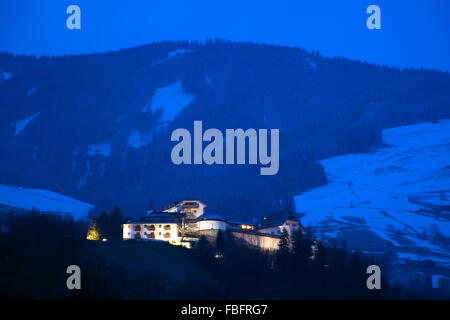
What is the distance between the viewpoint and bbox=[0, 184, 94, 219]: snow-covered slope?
159400mm

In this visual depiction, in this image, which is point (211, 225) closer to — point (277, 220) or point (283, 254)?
point (283, 254)

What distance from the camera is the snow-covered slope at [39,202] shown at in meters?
159

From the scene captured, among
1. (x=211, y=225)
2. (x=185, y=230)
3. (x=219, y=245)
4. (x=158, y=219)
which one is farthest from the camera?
(x=158, y=219)

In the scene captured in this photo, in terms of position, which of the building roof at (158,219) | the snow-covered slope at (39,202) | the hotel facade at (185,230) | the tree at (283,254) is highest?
the snow-covered slope at (39,202)

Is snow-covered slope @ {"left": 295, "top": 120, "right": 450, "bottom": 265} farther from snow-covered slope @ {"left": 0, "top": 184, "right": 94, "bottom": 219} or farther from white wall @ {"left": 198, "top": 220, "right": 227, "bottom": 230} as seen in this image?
snow-covered slope @ {"left": 0, "top": 184, "right": 94, "bottom": 219}

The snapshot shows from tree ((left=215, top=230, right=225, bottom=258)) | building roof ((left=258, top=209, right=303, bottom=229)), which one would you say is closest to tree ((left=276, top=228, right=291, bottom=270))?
tree ((left=215, top=230, right=225, bottom=258))

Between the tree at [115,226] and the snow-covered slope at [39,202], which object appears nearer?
the tree at [115,226]

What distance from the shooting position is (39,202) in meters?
170


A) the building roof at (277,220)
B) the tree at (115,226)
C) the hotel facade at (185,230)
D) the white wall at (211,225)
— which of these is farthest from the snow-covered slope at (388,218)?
the tree at (115,226)

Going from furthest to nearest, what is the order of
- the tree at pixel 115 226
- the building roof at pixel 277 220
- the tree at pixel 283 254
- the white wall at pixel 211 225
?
the building roof at pixel 277 220 < the tree at pixel 115 226 < the white wall at pixel 211 225 < the tree at pixel 283 254

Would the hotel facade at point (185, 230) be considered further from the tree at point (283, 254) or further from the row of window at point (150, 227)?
the tree at point (283, 254)

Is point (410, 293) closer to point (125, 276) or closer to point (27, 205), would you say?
point (125, 276)

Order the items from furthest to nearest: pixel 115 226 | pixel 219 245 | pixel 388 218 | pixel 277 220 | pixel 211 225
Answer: pixel 388 218
pixel 277 220
pixel 115 226
pixel 211 225
pixel 219 245

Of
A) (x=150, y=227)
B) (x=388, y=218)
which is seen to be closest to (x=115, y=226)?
(x=150, y=227)
